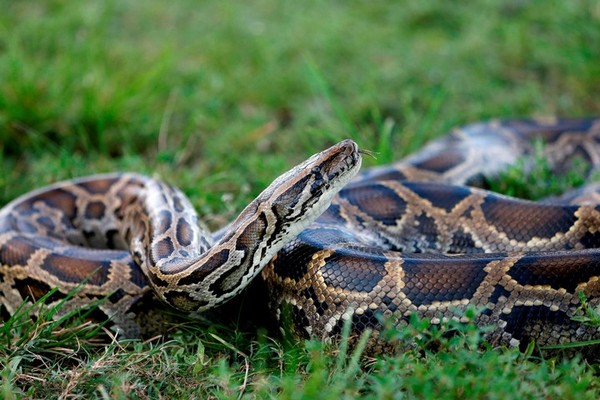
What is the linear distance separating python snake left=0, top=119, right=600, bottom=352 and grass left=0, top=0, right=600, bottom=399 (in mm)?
282

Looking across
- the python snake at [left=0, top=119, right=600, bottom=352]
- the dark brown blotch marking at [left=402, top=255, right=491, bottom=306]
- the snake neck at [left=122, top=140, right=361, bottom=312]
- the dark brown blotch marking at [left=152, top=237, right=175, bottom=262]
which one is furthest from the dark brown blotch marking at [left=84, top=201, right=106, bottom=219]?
the dark brown blotch marking at [left=402, top=255, right=491, bottom=306]

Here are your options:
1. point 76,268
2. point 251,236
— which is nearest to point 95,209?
point 76,268

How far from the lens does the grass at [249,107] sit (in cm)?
456

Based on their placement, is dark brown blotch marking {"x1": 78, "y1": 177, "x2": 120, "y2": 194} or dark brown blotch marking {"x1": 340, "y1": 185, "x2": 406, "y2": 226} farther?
dark brown blotch marking {"x1": 78, "y1": 177, "x2": 120, "y2": 194}

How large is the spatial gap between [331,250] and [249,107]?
4785 millimetres

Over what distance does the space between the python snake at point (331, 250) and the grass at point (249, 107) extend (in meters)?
0.28

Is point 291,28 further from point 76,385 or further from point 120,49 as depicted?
point 76,385

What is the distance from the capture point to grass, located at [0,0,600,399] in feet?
15.0

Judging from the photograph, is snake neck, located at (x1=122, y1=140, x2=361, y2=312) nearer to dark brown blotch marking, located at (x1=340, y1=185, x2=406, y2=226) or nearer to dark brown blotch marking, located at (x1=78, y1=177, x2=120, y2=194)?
dark brown blotch marking, located at (x1=340, y1=185, x2=406, y2=226)

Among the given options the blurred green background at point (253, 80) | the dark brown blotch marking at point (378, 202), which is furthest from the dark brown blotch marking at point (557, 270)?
the blurred green background at point (253, 80)

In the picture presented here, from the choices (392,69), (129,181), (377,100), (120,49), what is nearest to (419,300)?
(129,181)

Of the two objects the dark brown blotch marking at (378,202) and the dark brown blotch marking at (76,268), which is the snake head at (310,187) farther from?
the dark brown blotch marking at (76,268)

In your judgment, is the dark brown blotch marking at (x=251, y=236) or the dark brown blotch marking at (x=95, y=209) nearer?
the dark brown blotch marking at (x=251, y=236)

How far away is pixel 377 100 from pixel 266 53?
1.89m
